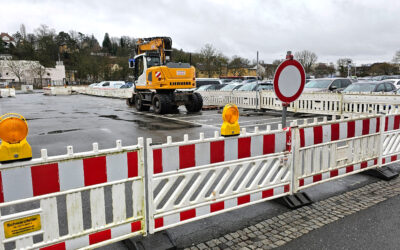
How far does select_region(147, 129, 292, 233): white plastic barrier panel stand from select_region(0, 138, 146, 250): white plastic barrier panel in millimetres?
210

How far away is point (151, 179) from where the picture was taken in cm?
317

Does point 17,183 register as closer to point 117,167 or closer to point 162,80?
point 117,167

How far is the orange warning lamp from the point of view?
7.86 feet

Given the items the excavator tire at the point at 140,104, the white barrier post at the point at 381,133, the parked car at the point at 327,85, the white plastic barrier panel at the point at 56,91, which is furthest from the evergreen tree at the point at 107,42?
the white barrier post at the point at 381,133

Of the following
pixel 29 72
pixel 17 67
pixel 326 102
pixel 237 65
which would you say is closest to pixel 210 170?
pixel 326 102

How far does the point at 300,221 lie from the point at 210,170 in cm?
143

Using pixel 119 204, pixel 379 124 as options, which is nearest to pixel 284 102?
pixel 379 124

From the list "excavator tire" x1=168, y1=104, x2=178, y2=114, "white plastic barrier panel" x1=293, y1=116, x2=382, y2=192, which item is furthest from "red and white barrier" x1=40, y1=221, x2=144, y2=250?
"excavator tire" x1=168, y1=104, x2=178, y2=114

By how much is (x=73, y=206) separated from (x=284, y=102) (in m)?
3.19

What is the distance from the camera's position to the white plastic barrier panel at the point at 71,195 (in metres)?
2.53

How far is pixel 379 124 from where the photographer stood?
18.2ft

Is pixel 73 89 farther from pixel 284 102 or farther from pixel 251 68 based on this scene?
pixel 251 68

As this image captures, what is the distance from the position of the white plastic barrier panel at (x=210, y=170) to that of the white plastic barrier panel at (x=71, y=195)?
0.21m

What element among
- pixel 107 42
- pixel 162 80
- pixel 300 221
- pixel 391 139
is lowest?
pixel 300 221
